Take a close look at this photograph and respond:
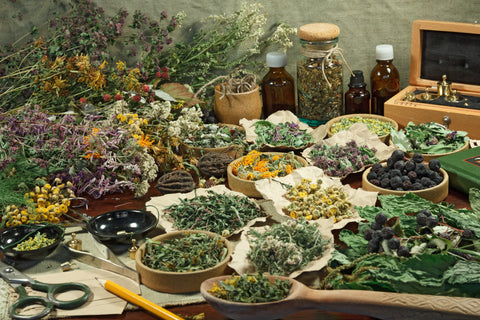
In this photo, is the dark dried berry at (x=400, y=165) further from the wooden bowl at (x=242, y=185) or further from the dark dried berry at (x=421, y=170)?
the wooden bowl at (x=242, y=185)

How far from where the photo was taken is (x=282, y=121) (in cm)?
245

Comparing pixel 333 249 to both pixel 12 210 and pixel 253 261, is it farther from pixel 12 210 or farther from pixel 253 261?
pixel 12 210

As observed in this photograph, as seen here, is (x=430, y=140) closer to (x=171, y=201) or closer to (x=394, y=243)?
(x=394, y=243)

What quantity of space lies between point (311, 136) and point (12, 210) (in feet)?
3.70

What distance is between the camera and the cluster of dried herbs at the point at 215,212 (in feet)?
5.64

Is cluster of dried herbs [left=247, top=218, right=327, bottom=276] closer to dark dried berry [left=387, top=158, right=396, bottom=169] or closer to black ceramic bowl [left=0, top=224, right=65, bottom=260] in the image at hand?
dark dried berry [left=387, top=158, right=396, bottom=169]

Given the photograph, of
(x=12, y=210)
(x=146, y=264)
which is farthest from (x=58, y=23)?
(x=146, y=264)

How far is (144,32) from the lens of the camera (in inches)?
106

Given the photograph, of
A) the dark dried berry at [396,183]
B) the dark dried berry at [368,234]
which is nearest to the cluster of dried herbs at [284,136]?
the dark dried berry at [396,183]

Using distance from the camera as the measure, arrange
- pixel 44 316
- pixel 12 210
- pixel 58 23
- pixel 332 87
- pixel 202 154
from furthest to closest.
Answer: pixel 58 23, pixel 332 87, pixel 202 154, pixel 12 210, pixel 44 316

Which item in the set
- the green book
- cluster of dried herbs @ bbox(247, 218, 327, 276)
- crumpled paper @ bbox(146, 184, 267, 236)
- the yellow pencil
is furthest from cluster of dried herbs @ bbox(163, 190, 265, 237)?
the green book

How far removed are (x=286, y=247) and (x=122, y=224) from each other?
56cm

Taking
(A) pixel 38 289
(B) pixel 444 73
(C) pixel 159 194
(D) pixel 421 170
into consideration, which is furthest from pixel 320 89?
(A) pixel 38 289

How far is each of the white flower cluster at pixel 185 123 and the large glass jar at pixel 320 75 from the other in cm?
47
